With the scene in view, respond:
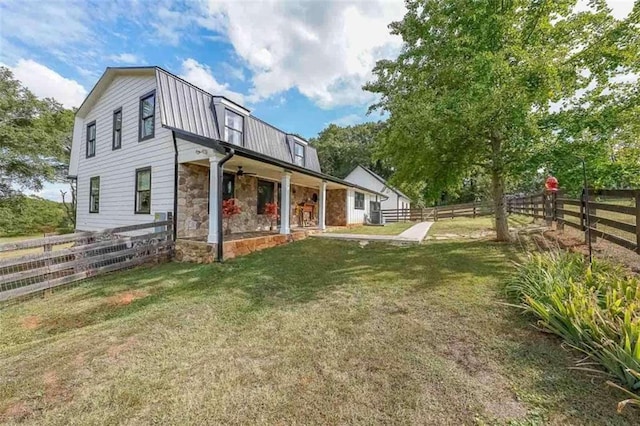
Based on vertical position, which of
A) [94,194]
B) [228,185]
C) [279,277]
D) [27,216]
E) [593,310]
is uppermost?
[228,185]

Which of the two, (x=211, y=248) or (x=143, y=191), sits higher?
(x=143, y=191)

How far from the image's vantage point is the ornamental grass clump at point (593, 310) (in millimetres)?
2141

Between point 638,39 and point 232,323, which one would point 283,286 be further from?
point 638,39

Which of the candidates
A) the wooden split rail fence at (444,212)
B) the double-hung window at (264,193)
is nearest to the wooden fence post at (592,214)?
the double-hung window at (264,193)

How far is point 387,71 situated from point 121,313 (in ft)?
28.5

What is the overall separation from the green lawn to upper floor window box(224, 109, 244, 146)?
257 inches

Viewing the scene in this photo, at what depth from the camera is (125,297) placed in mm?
4648

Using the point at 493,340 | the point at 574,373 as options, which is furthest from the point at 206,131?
the point at 574,373

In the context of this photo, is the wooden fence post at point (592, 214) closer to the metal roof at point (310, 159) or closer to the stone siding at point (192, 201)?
the stone siding at point (192, 201)

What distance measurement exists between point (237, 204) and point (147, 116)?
386cm

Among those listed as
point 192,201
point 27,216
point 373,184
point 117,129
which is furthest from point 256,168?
point 27,216

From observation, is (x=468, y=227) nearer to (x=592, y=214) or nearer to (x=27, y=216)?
(x=592, y=214)

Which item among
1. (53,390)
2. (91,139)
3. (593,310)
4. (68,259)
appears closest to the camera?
(53,390)

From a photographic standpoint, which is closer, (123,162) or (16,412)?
(16,412)
